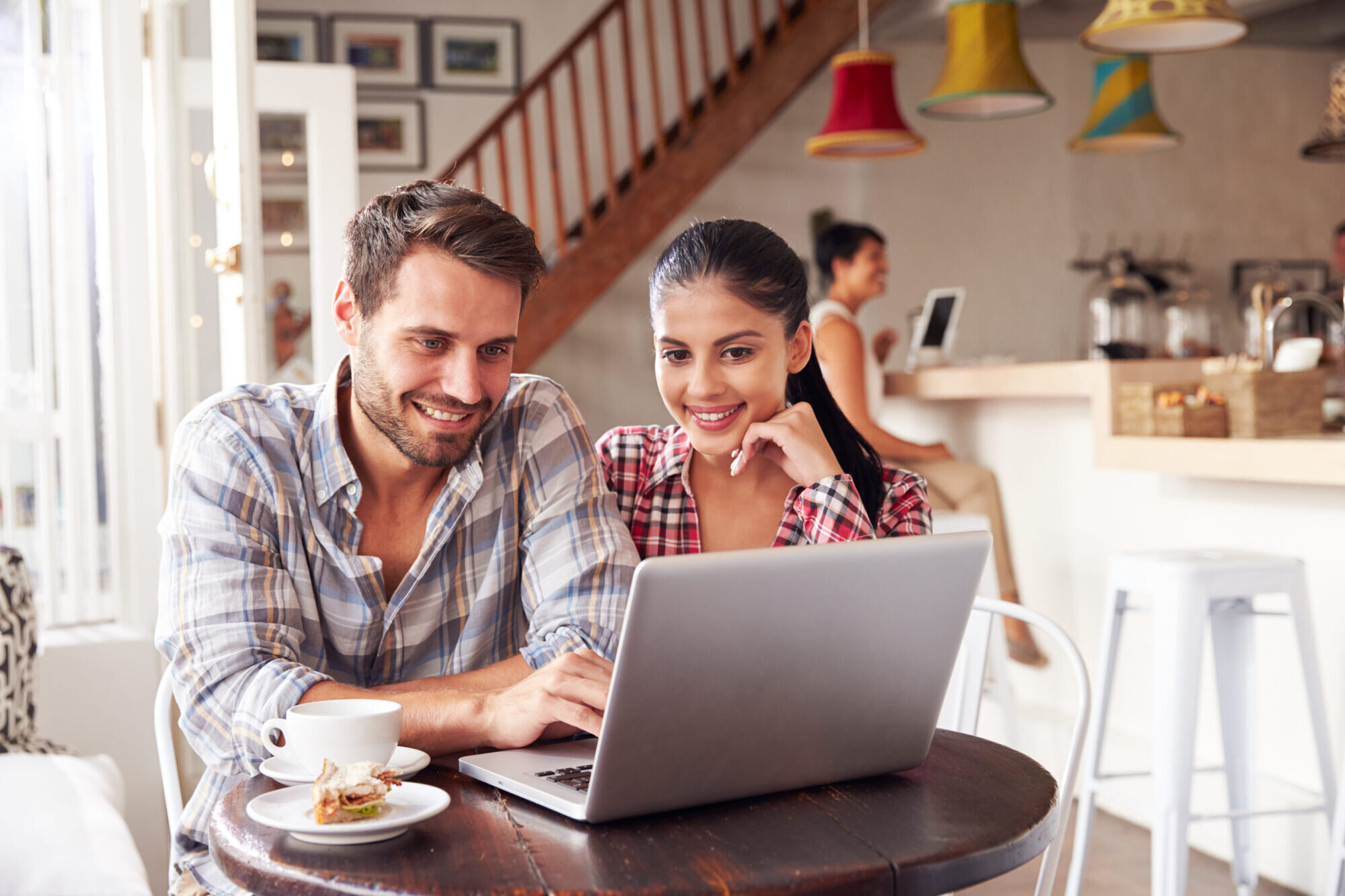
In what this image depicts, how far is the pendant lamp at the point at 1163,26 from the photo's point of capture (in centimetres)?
306

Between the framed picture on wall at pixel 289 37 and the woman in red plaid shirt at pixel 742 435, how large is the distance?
5441 millimetres

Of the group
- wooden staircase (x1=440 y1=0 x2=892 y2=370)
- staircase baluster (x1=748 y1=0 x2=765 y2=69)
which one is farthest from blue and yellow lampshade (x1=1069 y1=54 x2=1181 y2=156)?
staircase baluster (x1=748 y1=0 x2=765 y2=69)

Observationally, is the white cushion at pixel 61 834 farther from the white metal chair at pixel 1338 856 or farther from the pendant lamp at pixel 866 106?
the pendant lamp at pixel 866 106

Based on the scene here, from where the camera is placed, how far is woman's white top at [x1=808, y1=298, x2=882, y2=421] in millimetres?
3863

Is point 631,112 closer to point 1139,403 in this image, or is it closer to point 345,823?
point 1139,403

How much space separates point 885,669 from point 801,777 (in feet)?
0.38

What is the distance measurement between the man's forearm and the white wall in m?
5.47

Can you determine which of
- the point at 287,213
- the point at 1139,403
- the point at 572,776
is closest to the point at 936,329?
the point at 1139,403

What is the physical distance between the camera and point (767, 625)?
0.89m

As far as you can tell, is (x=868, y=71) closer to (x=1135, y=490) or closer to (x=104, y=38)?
(x=1135, y=490)

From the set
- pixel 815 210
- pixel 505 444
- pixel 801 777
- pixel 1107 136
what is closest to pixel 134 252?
pixel 505 444

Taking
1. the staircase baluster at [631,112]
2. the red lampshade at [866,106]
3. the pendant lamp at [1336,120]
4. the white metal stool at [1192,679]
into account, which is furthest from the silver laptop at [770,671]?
the staircase baluster at [631,112]

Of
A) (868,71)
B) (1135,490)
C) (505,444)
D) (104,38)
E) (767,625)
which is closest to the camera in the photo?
(767,625)

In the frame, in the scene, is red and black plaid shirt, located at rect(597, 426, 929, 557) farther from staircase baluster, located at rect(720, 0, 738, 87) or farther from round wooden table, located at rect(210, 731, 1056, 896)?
staircase baluster, located at rect(720, 0, 738, 87)
